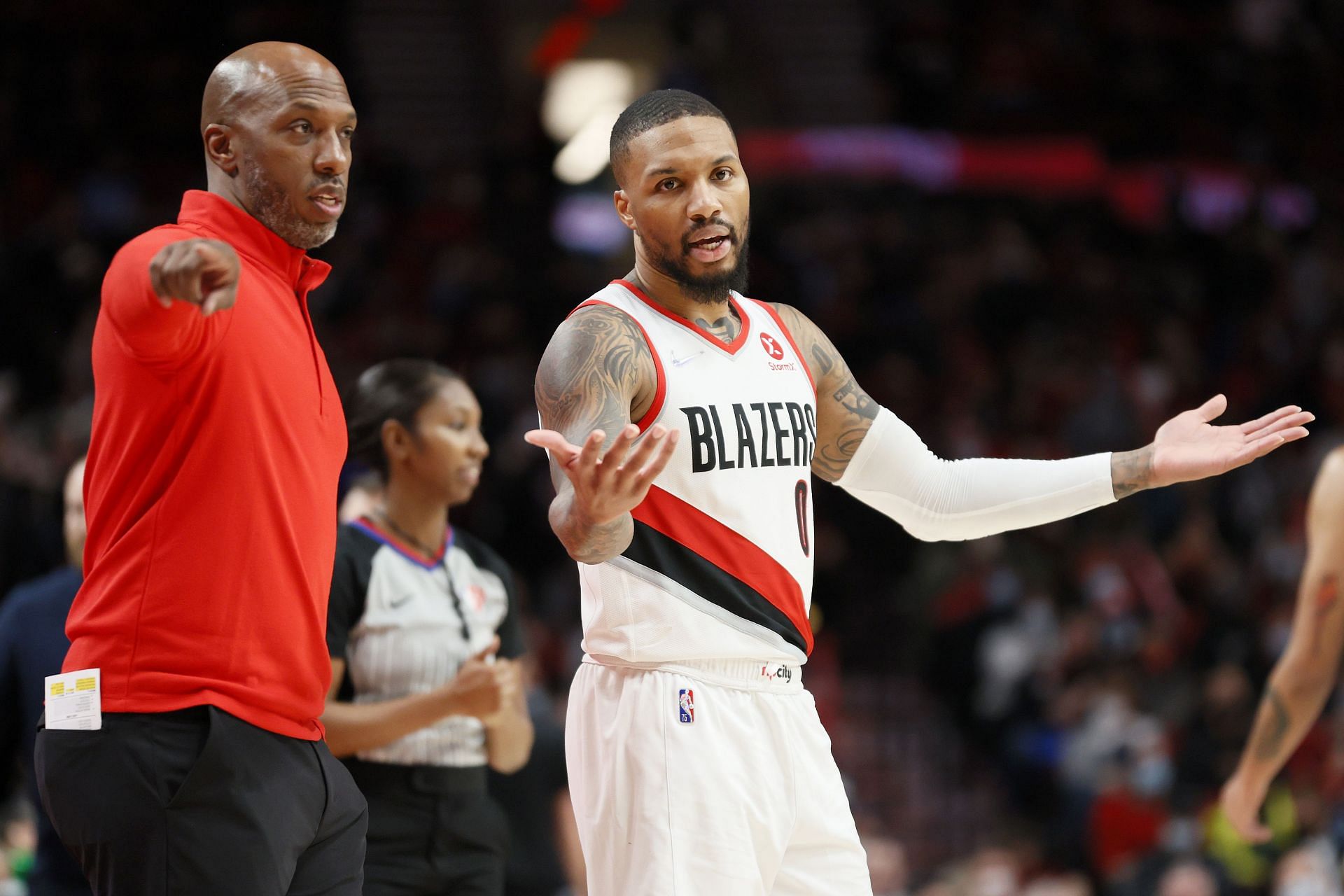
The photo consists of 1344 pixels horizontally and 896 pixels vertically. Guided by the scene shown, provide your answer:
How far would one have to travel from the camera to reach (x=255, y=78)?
3812mm

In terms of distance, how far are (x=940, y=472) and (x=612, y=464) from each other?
1521 mm

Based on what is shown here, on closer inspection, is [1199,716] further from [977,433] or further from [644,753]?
[644,753]

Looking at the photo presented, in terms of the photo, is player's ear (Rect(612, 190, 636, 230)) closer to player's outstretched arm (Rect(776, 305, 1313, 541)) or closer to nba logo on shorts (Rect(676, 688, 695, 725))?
player's outstretched arm (Rect(776, 305, 1313, 541))

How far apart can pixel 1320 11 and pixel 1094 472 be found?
1816 centimetres

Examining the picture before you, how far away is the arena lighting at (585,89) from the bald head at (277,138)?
1627 centimetres

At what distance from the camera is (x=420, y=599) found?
5289mm

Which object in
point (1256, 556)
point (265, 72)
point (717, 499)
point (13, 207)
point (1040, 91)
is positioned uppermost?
point (1040, 91)

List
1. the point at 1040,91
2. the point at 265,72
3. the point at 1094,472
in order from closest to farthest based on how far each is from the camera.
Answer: the point at 265,72 < the point at 1094,472 < the point at 1040,91

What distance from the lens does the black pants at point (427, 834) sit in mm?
4992

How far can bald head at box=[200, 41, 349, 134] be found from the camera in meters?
3.80

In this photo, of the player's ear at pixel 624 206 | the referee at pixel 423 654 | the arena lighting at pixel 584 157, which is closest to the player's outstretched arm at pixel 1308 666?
the referee at pixel 423 654

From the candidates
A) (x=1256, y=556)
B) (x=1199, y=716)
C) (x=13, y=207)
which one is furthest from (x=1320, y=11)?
(x=13, y=207)

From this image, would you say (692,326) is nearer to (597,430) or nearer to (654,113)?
(654,113)

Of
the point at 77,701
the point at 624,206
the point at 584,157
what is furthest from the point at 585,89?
the point at 77,701
